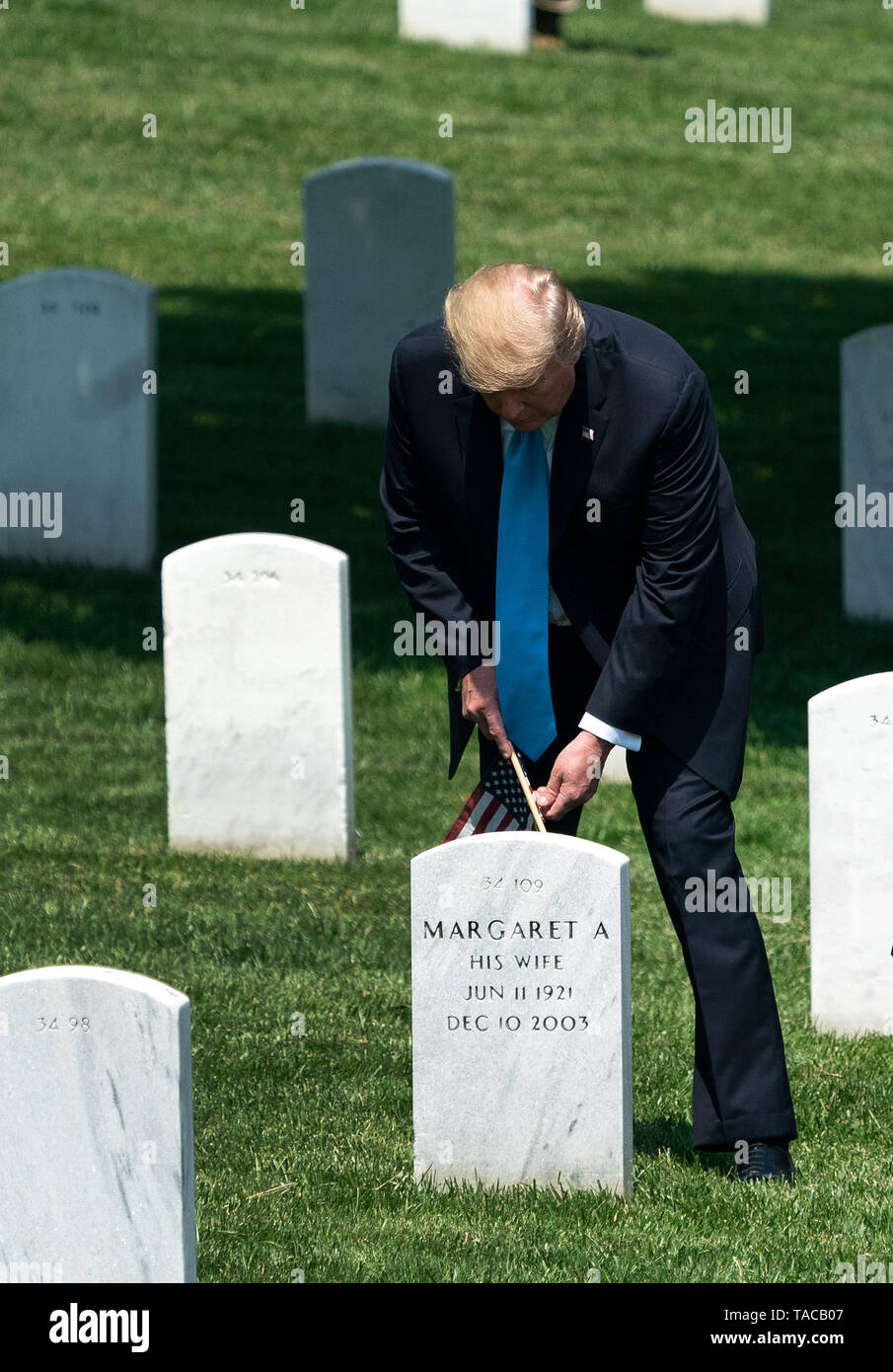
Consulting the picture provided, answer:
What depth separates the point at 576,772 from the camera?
15.1 ft

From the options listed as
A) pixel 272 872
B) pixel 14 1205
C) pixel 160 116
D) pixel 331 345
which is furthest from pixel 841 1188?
pixel 160 116

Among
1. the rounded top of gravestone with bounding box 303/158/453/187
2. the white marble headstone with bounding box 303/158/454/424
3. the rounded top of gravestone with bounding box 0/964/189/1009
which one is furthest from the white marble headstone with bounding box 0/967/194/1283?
the rounded top of gravestone with bounding box 303/158/453/187

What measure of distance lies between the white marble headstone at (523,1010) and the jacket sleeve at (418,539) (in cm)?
53

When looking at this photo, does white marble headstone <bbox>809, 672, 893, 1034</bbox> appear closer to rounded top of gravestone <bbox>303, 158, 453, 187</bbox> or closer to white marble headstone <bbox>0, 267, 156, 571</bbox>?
white marble headstone <bbox>0, 267, 156, 571</bbox>

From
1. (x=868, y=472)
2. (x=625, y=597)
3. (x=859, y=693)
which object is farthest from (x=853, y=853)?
(x=868, y=472)

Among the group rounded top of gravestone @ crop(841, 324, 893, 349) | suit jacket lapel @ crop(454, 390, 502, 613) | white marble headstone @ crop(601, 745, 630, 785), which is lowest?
white marble headstone @ crop(601, 745, 630, 785)

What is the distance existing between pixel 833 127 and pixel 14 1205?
16809 millimetres

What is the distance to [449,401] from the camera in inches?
179

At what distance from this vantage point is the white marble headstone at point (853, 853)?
5.62 m

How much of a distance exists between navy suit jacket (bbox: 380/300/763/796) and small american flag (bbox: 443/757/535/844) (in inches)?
11.4

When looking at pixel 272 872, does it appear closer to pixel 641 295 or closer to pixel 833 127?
pixel 641 295

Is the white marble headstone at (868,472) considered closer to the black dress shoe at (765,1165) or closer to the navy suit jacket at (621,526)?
the navy suit jacket at (621,526)

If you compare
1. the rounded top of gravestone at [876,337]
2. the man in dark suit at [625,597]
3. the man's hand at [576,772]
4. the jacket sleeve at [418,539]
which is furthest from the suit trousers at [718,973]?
the rounded top of gravestone at [876,337]

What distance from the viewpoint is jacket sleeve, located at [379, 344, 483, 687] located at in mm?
4695
